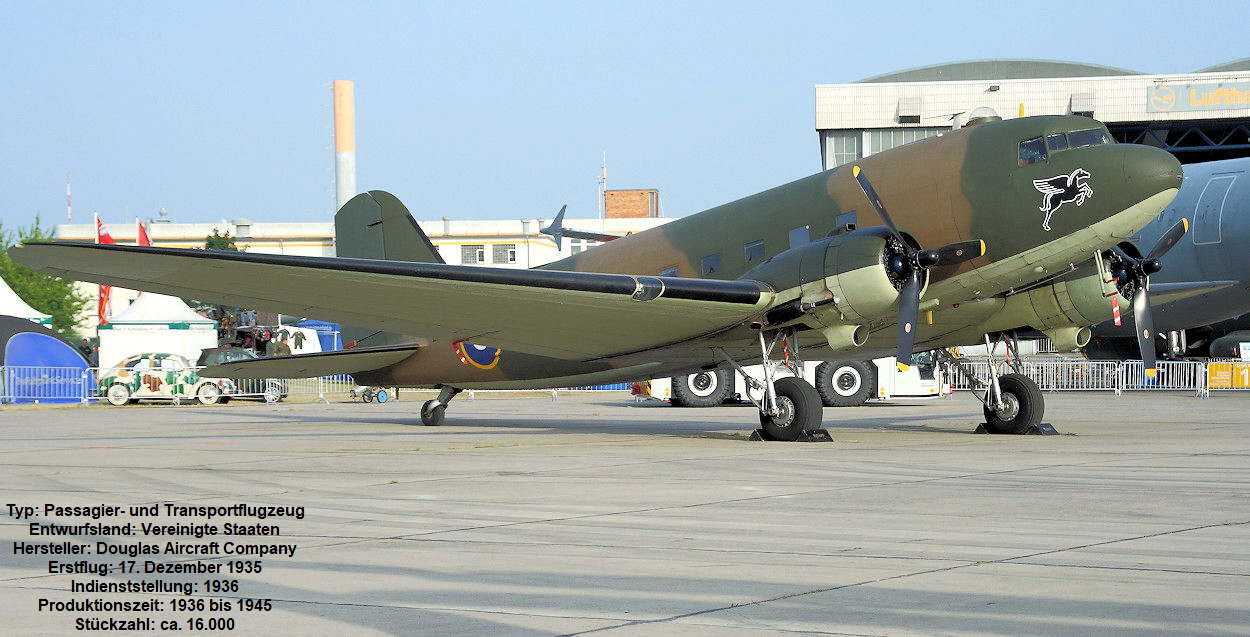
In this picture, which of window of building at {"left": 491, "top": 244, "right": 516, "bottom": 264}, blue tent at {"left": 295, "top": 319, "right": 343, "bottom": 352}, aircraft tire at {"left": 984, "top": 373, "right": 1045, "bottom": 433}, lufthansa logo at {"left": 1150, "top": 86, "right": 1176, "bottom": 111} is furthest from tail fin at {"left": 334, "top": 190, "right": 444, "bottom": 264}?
window of building at {"left": 491, "top": 244, "right": 516, "bottom": 264}

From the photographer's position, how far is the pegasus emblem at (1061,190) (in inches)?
576

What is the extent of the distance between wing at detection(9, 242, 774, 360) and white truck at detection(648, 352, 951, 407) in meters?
16.2

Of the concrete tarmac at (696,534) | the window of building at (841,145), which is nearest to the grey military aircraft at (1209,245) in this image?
the concrete tarmac at (696,534)

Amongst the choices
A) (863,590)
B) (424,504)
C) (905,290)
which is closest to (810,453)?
(905,290)

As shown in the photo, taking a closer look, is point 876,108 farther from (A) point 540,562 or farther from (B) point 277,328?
(A) point 540,562

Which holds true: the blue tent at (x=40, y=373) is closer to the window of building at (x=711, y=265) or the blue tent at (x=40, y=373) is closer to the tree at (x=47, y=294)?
the window of building at (x=711, y=265)

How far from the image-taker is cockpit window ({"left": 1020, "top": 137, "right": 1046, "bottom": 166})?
1497 cm

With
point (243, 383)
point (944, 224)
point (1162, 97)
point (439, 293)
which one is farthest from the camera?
point (1162, 97)

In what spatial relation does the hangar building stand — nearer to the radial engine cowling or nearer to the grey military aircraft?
the grey military aircraft

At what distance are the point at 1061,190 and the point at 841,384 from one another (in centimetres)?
1853

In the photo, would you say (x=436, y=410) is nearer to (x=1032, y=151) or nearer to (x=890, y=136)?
(x=1032, y=151)

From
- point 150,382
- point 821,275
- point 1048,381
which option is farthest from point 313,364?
point 1048,381

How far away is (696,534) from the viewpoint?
25.1ft

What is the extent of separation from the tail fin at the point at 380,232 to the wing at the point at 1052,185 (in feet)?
38.0
